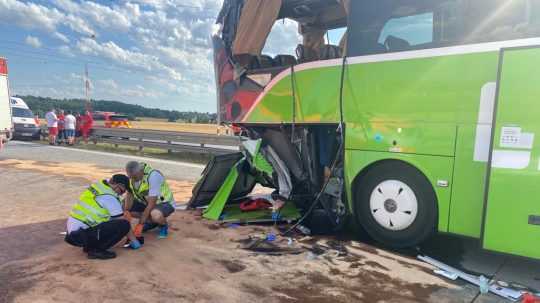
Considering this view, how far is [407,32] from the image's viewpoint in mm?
4207

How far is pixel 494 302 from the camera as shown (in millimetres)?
→ 3326

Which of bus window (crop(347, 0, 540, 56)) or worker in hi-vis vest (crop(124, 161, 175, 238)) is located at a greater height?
bus window (crop(347, 0, 540, 56))

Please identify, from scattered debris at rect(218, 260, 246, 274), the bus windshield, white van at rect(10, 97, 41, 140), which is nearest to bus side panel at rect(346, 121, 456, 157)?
scattered debris at rect(218, 260, 246, 274)

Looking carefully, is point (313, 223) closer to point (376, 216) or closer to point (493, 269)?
point (376, 216)

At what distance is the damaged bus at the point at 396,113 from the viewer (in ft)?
11.4

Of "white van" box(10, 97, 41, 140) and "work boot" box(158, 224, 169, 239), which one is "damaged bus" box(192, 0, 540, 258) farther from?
"white van" box(10, 97, 41, 140)

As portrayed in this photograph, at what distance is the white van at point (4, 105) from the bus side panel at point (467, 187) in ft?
51.9

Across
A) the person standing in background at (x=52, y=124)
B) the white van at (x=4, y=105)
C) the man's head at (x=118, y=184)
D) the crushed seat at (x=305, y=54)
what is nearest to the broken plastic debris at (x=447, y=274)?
the crushed seat at (x=305, y=54)

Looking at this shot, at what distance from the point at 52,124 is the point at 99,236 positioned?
52.7 feet

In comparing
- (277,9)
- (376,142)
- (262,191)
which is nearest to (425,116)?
(376,142)

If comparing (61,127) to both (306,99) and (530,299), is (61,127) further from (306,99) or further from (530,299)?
(530,299)

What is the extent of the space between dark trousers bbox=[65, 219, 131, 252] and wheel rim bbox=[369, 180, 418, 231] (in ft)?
9.91

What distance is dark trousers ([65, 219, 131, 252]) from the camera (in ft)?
13.3

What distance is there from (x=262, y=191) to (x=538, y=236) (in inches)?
220
